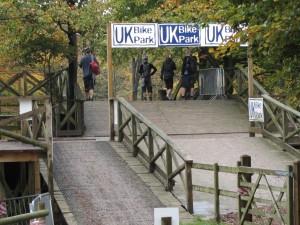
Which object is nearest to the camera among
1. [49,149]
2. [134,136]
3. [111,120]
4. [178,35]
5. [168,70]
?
[49,149]

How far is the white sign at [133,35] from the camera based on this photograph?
51.6 feet

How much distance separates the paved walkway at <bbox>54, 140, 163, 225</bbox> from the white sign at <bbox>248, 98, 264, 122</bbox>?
404 cm

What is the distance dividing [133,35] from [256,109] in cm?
366

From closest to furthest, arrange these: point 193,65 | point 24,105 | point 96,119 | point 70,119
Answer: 1. point 24,105
2. point 70,119
3. point 96,119
4. point 193,65

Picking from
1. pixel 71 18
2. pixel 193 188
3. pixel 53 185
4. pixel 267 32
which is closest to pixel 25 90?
pixel 71 18

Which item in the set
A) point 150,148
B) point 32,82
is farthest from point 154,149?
point 32,82

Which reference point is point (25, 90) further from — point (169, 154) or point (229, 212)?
point (229, 212)

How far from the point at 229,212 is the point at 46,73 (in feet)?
38.7

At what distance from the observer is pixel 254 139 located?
629 inches

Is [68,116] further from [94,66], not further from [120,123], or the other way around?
[120,123]

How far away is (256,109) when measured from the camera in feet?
53.6

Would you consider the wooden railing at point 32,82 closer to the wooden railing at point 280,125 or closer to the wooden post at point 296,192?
the wooden railing at point 280,125

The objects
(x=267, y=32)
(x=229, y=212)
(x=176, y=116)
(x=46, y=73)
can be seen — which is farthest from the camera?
(x=46, y=73)

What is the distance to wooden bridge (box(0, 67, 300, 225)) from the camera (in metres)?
9.91
